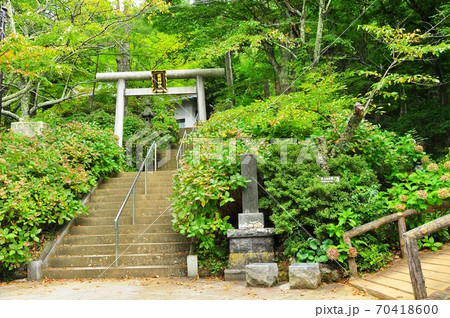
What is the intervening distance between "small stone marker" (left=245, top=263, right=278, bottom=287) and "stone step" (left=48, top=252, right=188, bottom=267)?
1.83m

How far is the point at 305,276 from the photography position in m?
5.58

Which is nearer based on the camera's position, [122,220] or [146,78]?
[122,220]

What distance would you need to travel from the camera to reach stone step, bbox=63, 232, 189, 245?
26.4 ft

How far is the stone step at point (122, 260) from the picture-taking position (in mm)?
7395

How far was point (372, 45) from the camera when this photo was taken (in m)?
15.7

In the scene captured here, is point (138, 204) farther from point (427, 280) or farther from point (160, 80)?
point (427, 280)

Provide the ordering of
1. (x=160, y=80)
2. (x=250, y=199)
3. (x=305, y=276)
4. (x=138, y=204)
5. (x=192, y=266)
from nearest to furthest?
1. (x=305, y=276)
2. (x=192, y=266)
3. (x=250, y=199)
4. (x=138, y=204)
5. (x=160, y=80)

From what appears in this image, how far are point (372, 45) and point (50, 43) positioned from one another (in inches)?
479

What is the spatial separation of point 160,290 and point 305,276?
2251 millimetres

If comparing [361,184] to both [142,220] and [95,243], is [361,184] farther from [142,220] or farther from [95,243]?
[95,243]

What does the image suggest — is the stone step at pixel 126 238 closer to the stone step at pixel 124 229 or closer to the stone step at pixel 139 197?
the stone step at pixel 124 229

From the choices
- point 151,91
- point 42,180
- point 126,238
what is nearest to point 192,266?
point 126,238

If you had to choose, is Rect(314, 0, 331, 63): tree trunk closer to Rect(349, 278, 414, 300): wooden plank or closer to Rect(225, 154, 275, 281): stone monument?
Rect(225, 154, 275, 281): stone monument
